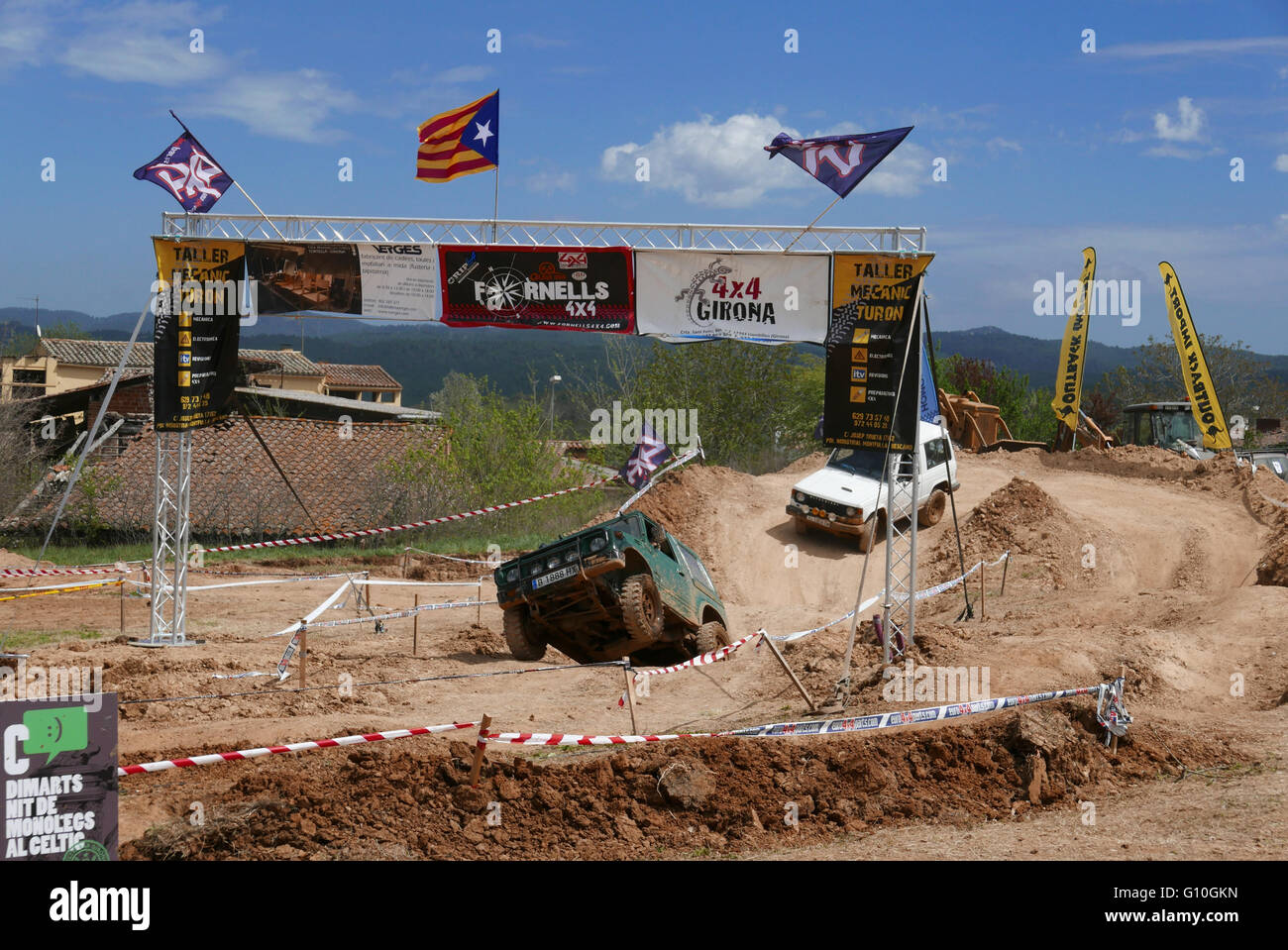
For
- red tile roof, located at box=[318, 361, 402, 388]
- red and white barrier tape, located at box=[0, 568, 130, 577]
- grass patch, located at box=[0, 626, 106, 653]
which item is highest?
red tile roof, located at box=[318, 361, 402, 388]

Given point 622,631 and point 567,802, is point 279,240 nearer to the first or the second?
point 622,631

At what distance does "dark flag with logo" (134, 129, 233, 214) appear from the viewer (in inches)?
530

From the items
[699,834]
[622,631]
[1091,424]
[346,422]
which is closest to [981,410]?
[1091,424]

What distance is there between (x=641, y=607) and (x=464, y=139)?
21.8 ft

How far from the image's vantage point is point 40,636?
15539 millimetres

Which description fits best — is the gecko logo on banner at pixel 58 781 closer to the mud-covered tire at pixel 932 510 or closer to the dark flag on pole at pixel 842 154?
the dark flag on pole at pixel 842 154

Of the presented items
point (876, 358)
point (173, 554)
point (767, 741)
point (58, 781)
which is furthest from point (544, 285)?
point (58, 781)

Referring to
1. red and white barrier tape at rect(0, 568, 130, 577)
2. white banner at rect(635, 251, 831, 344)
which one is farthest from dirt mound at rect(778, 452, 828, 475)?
red and white barrier tape at rect(0, 568, 130, 577)

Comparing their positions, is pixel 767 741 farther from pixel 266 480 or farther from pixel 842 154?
pixel 266 480

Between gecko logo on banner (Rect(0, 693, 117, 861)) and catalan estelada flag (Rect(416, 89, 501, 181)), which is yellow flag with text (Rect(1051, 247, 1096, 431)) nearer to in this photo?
catalan estelada flag (Rect(416, 89, 501, 181))

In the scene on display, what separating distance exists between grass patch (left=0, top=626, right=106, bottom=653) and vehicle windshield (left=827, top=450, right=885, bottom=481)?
14.0m

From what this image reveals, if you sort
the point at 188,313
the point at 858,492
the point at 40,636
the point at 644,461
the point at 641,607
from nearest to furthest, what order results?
the point at 641,607
the point at 188,313
the point at 40,636
the point at 858,492
the point at 644,461

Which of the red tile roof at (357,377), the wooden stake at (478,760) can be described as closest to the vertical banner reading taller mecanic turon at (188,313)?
the wooden stake at (478,760)

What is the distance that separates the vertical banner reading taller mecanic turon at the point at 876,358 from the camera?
38.8 ft
